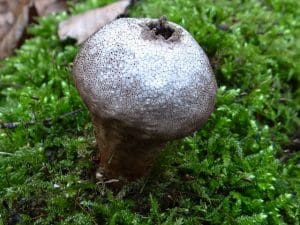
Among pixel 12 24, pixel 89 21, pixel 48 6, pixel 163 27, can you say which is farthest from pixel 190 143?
pixel 12 24

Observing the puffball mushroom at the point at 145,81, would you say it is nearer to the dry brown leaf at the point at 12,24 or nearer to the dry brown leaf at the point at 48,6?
the dry brown leaf at the point at 12,24

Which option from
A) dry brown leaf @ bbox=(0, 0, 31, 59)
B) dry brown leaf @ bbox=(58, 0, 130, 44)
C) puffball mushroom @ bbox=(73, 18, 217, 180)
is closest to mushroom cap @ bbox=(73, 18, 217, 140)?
puffball mushroom @ bbox=(73, 18, 217, 180)

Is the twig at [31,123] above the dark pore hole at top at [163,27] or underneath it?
underneath

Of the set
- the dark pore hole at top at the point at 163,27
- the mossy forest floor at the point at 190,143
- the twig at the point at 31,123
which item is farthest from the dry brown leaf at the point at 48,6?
the dark pore hole at top at the point at 163,27

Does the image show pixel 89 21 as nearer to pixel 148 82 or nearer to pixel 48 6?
pixel 48 6

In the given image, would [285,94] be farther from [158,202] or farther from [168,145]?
[158,202]

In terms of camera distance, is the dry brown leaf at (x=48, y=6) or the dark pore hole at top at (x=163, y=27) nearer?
the dark pore hole at top at (x=163, y=27)

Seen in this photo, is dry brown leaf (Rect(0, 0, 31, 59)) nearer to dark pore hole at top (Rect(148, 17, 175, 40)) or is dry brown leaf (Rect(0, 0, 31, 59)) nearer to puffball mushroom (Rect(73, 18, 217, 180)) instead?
puffball mushroom (Rect(73, 18, 217, 180))

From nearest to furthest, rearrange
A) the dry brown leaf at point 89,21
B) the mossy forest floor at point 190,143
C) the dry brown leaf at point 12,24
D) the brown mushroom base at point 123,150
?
the brown mushroom base at point 123,150 < the mossy forest floor at point 190,143 < the dry brown leaf at point 89,21 < the dry brown leaf at point 12,24
